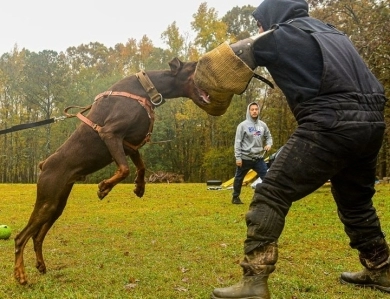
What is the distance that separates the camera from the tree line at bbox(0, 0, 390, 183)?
32.3 m

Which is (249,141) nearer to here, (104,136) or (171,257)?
(171,257)

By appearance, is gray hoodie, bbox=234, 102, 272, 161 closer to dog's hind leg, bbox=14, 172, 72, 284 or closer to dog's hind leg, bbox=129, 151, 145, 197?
dog's hind leg, bbox=129, 151, 145, 197

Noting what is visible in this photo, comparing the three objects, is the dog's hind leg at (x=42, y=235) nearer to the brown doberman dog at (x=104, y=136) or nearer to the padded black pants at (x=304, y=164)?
the brown doberman dog at (x=104, y=136)

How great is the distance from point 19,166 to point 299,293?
41780mm

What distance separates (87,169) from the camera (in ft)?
13.2

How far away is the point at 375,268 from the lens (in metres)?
3.53

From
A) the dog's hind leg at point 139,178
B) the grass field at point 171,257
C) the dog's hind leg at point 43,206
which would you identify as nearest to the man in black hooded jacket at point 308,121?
the grass field at point 171,257

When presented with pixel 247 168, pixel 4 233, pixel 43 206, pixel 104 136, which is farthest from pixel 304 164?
pixel 247 168

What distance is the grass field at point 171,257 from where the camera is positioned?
3584mm

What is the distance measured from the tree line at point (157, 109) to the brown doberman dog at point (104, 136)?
2554cm

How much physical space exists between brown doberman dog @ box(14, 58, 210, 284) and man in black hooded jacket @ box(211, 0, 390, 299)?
1.06 metres

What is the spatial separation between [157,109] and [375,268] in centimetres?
3020

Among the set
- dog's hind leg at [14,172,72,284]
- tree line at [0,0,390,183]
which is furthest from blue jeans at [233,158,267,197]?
tree line at [0,0,390,183]

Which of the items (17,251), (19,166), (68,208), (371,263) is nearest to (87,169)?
(17,251)
